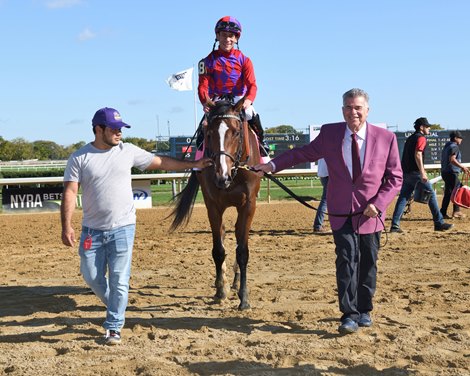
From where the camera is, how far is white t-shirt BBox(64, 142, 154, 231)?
5148 millimetres

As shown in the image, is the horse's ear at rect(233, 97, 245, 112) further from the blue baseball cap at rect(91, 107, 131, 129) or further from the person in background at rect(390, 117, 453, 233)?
the person in background at rect(390, 117, 453, 233)

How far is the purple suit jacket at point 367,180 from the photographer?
533 cm

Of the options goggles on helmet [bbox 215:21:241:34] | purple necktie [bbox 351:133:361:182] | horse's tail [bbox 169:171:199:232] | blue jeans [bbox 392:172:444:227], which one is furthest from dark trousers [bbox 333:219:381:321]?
blue jeans [bbox 392:172:444:227]

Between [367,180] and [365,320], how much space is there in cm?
121

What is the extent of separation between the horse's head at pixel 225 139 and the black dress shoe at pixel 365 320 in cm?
171

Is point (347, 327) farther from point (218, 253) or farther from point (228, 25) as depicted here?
point (228, 25)

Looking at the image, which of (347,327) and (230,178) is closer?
(347,327)

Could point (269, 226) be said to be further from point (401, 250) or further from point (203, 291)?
point (203, 291)

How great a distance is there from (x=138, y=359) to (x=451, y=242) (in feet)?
24.4

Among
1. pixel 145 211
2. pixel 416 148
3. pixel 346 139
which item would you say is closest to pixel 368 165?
pixel 346 139

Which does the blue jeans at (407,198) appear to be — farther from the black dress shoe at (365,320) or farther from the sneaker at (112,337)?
the sneaker at (112,337)

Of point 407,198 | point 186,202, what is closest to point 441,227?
point 407,198

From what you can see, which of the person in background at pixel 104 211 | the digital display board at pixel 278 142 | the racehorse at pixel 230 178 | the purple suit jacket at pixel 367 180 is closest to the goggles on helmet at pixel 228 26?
the racehorse at pixel 230 178

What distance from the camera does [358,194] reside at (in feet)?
17.6
